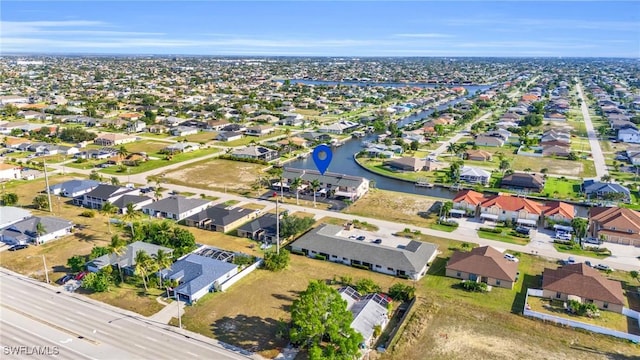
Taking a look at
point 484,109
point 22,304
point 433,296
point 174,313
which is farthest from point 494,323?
point 484,109

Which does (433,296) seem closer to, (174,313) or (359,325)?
(359,325)

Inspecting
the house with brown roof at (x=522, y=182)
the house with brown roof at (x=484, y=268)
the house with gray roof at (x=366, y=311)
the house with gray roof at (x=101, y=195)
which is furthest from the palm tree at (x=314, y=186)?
the house with brown roof at (x=522, y=182)

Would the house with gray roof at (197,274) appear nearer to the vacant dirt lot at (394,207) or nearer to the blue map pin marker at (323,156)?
the blue map pin marker at (323,156)

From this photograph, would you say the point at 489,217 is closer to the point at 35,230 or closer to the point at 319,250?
the point at 319,250

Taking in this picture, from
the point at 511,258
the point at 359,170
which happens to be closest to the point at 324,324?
the point at 511,258

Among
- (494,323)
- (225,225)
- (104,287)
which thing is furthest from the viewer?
(225,225)
